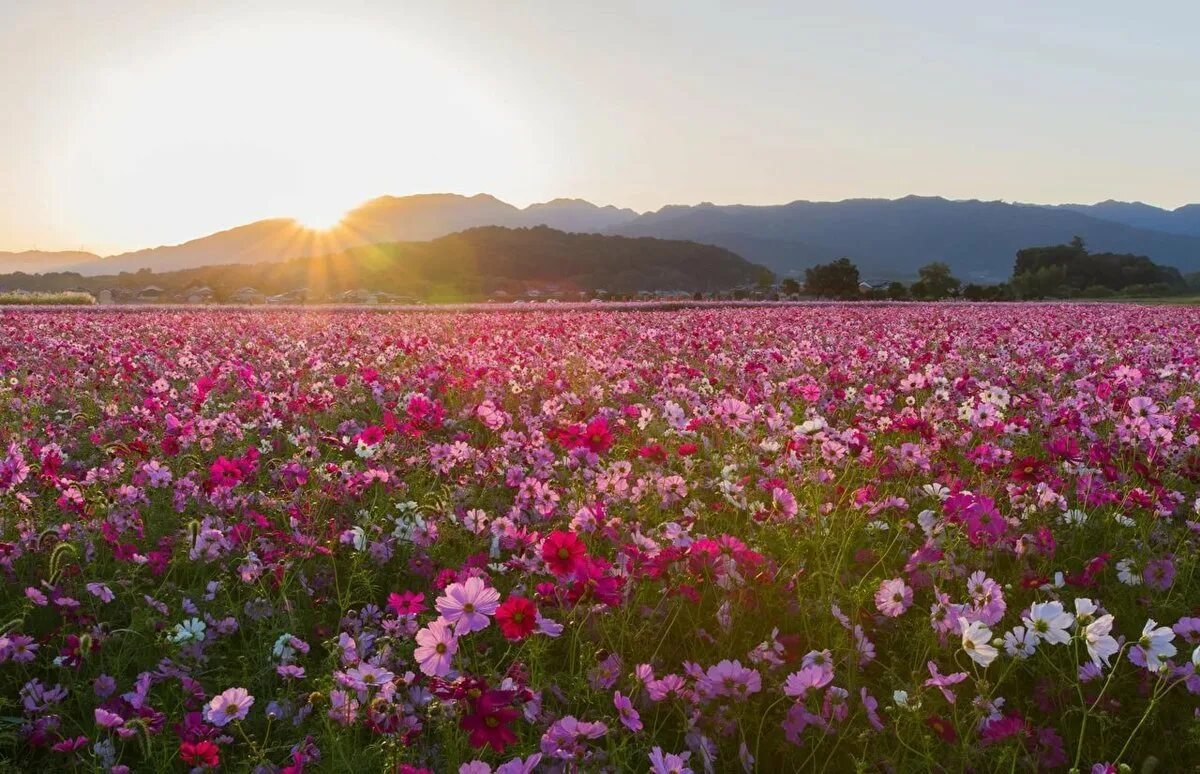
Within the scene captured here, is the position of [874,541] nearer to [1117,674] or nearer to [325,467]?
[1117,674]

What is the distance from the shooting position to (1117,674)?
286 centimetres

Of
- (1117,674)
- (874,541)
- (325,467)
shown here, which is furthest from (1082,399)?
(325,467)

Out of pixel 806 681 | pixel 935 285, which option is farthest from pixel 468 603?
pixel 935 285

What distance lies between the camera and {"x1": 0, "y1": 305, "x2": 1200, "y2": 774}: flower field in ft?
7.15

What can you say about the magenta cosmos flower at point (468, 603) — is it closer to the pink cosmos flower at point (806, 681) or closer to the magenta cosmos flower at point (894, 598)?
the pink cosmos flower at point (806, 681)

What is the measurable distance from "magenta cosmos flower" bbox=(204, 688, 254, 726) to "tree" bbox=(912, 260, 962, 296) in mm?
58841

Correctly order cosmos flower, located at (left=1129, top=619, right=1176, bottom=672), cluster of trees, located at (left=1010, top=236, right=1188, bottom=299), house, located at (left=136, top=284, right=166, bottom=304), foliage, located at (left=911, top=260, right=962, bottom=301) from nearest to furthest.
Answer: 1. cosmos flower, located at (left=1129, top=619, right=1176, bottom=672)
2. house, located at (left=136, top=284, right=166, bottom=304)
3. foliage, located at (left=911, top=260, right=962, bottom=301)
4. cluster of trees, located at (left=1010, top=236, right=1188, bottom=299)

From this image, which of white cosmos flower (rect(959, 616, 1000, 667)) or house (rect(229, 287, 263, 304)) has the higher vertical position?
house (rect(229, 287, 263, 304))

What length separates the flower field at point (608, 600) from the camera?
7.15 ft

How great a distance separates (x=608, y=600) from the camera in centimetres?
208

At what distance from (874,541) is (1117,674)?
1199 millimetres

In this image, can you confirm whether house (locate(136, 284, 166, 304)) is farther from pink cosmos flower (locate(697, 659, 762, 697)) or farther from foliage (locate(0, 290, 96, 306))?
pink cosmos flower (locate(697, 659, 762, 697))

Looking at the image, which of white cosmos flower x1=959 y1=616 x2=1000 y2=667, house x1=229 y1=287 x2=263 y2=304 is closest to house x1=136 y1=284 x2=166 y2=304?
house x1=229 y1=287 x2=263 y2=304

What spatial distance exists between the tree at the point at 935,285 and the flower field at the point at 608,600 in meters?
55.9
